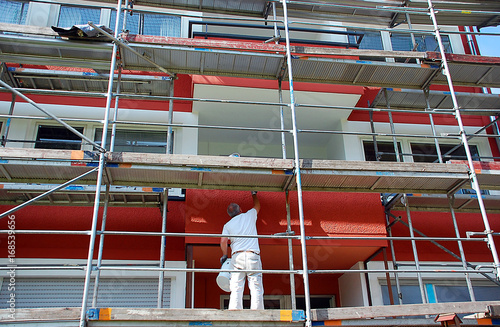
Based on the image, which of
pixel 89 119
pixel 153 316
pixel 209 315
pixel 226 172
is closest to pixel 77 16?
pixel 89 119

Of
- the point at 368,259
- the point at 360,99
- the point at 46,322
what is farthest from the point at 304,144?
the point at 46,322

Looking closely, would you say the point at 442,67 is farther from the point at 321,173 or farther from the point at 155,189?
the point at 155,189

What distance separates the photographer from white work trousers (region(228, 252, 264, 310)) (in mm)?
6457

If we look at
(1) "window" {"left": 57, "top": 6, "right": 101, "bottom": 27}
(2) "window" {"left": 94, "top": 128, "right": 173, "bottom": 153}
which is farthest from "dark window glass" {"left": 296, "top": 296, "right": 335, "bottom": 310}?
(1) "window" {"left": 57, "top": 6, "right": 101, "bottom": 27}

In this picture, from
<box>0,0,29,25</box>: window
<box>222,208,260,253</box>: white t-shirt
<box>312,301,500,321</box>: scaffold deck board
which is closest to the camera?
<box>312,301,500,321</box>: scaffold deck board

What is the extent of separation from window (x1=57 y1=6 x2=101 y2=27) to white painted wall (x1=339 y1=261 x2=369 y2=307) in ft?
24.9

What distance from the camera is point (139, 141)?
9578 mm

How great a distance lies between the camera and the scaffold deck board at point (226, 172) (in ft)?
20.9

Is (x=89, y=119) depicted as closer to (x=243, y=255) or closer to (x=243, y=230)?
(x=243, y=230)

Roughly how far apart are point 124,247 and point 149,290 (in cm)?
84

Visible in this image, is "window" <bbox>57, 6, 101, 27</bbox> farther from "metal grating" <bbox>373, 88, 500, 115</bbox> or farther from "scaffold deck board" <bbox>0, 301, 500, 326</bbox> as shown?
"scaffold deck board" <bbox>0, 301, 500, 326</bbox>

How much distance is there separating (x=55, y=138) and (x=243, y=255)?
4.86 meters

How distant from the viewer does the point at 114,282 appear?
26.2 ft

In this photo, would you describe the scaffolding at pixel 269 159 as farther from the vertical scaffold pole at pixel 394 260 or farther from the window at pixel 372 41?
the window at pixel 372 41
